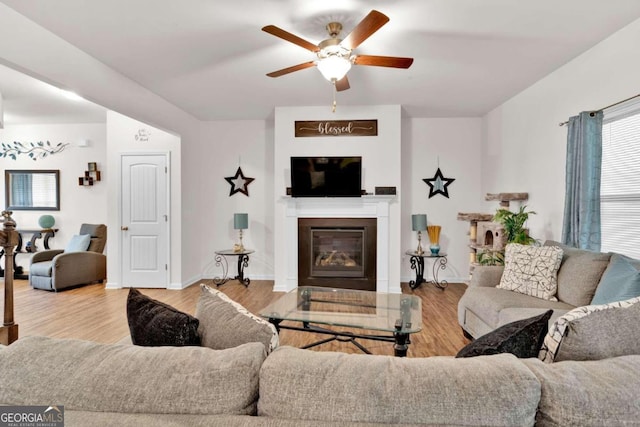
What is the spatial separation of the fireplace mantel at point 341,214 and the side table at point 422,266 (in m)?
0.47

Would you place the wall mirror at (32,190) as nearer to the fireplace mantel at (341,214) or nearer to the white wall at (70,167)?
the white wall at (70,167)

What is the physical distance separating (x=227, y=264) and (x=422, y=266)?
3.07m

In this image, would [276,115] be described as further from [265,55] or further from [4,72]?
[4,72]

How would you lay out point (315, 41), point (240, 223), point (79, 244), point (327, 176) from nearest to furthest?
point (315, 41), point (327, 176), point (240, 223), point (79, 244)

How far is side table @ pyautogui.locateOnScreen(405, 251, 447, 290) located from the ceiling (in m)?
2.11

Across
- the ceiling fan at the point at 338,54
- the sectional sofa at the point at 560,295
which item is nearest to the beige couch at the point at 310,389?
the sectional sofa at the point at 560,295

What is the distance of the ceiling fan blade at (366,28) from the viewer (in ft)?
6.72

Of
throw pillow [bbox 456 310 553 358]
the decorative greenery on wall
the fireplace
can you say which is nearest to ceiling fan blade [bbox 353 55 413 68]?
throw pillow [bbox 456 310 553 358]

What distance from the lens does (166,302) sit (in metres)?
4.23

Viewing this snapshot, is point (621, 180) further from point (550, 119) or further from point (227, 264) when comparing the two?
point (227, 264)

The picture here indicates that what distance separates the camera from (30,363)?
2.85ft

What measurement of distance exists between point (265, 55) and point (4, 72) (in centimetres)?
290

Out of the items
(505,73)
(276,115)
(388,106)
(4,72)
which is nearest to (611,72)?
(505,73)

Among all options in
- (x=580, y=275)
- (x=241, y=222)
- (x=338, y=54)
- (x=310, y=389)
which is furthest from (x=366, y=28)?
(x=241, y=222)
